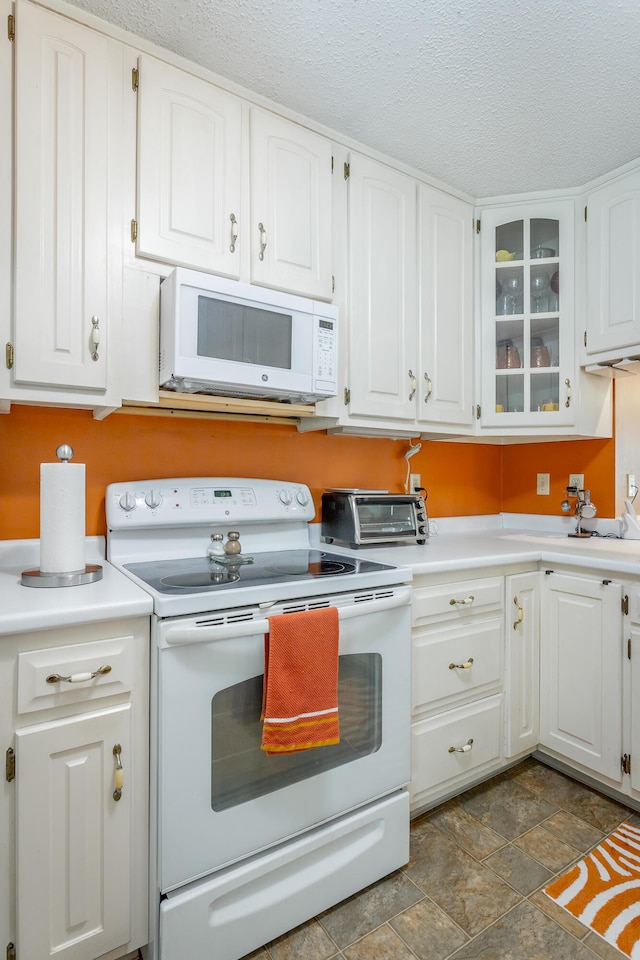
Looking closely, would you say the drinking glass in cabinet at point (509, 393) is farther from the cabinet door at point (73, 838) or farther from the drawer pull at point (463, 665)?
the cabinet door at point (73, 838)

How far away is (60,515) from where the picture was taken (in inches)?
50.8

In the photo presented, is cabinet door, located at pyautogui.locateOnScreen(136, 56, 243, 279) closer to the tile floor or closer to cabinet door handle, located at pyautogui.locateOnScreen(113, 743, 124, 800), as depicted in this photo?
cabinet door handle, located at pyautogui.locateOnScreen(113, 743, 124, 800)

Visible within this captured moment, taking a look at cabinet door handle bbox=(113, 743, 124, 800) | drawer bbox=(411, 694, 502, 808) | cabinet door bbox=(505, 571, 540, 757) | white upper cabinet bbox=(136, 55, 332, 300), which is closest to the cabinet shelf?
white upper cabinet bbox=(136, 55, 332, 300)

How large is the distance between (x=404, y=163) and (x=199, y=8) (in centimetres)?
95

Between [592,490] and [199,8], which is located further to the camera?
[592,490]

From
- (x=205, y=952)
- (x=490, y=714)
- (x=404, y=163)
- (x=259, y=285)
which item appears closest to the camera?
(x=205, y=952)

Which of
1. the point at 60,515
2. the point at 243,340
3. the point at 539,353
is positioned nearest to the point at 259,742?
the point at 60,515

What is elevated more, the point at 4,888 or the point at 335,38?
the point at 335,38

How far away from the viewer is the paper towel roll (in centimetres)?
128

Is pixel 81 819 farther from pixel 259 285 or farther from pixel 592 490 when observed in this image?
pixel 592 490

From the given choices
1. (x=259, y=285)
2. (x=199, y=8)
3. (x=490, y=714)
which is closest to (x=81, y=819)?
(x=490, y=714)

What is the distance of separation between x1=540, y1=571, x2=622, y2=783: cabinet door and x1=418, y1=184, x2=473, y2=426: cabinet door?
83cm

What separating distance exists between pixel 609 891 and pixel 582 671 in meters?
0.66

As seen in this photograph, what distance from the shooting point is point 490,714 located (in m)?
1.88
